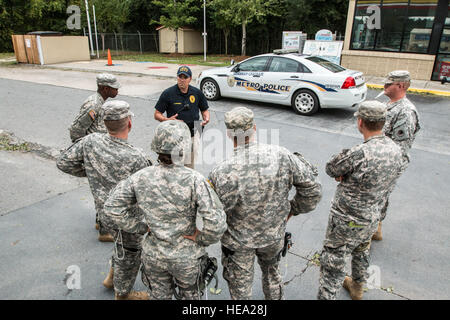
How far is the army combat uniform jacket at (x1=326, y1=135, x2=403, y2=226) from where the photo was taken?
8.44ft

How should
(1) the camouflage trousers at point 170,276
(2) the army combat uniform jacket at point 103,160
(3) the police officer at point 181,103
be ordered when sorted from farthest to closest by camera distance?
(3) the police officer at point 181,103, (2) the army combat uniform jacket at point 103,160, (1) the camouflage trousers at point 170,276

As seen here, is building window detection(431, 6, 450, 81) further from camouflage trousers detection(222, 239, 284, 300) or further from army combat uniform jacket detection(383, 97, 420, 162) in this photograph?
camouflage trousers detection(222, 239, 284, 300)

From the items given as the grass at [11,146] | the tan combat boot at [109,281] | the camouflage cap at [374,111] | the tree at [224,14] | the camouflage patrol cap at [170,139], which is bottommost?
the tan combat boot at [109,281]

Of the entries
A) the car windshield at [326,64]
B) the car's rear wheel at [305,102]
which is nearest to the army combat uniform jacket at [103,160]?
the car's rear wheel at [305,102]

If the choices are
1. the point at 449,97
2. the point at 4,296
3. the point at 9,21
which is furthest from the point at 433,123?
the point at 9,21

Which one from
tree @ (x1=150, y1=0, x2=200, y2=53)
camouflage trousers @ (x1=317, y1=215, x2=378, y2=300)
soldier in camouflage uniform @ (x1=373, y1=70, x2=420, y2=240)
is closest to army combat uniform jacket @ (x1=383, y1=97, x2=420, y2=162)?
soldier in camouflage uniform @ (x1=373, y1=70, x2=420, y2=240)

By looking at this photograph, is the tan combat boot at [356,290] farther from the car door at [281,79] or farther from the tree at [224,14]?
the tree at [224,14]

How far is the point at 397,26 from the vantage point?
1397cm

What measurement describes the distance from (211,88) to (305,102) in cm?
306

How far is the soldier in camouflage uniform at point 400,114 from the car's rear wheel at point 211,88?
274 inches

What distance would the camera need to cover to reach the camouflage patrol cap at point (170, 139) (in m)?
2.03

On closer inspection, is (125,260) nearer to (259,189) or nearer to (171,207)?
(171,207)

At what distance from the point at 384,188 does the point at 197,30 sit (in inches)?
1168
